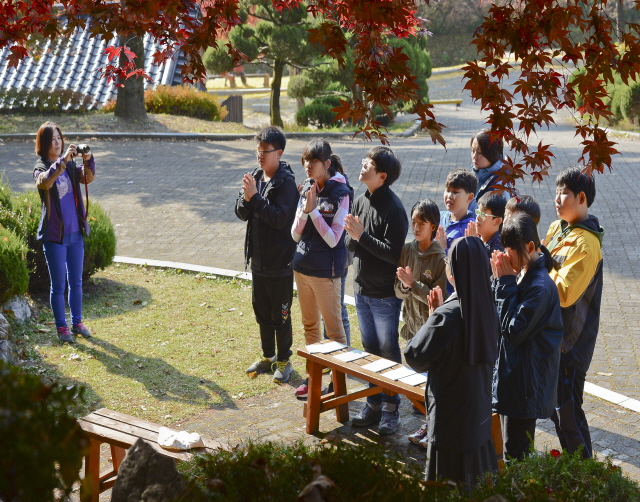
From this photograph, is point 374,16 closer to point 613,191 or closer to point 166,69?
point 613,191

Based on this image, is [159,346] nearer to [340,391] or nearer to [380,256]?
[340,391]

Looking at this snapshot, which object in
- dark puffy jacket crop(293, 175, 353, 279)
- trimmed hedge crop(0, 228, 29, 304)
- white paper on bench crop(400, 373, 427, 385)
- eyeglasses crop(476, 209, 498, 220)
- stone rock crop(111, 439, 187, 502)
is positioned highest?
eyeglasses crop(476, 209, 498, 220)

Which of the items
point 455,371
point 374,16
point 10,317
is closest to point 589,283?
point 455,371

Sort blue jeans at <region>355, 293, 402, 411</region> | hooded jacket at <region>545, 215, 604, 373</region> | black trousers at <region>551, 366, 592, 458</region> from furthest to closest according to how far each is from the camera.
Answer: blue jeans at <region>355, 293, 402, 411</region>, black trousers at <region>551, 366, 592, 458</region>, hooded jacket at <region>545, 215, 604, 373</region>

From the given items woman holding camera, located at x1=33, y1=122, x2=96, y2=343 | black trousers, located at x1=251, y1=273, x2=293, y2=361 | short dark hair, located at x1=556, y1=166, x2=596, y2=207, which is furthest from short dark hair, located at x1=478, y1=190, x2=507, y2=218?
woman holding camera, located at x1=33, y1=122, x2=96, y2=343

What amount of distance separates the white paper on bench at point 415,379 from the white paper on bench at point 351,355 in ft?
1.77

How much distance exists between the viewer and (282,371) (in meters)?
6.60

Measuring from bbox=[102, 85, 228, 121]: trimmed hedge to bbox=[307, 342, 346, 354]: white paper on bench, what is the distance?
777 inches

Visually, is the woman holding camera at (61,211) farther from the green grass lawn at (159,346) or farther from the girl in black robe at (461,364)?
the girl in black robe at (461,364)

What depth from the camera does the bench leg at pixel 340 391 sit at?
5.73 metres

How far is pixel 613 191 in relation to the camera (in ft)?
48.4

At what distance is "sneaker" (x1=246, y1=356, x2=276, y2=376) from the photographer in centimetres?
674

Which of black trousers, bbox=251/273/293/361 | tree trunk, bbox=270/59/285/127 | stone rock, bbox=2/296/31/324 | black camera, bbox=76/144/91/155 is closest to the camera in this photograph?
black trousers, bbox=251/273/293/361

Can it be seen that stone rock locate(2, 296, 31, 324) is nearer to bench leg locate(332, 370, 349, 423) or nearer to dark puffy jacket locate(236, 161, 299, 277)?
dark puffy jacket locate(236, 161, 299, 277)
